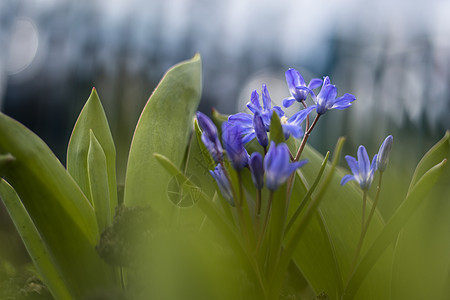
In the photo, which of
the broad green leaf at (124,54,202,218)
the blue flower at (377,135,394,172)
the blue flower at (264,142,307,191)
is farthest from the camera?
the broad green leaf at (124,54,202,218)

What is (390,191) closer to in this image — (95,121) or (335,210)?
(335,210)

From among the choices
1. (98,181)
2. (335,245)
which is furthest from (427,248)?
(98,181)

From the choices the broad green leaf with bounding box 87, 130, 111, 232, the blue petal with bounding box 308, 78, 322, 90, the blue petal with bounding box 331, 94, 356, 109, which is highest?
the blue petal with bounding box 308, 78, 322, 90

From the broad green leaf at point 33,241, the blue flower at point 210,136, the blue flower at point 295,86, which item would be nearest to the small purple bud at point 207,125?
the blue flower at point 210,136

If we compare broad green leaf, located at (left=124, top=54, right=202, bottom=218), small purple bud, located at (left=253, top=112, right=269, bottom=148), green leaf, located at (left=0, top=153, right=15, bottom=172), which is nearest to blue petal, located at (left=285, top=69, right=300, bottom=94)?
small purple bud, located at (left=253, top=112, right=269, bottom=148)

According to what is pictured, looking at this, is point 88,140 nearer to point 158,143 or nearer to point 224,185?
point 158,143

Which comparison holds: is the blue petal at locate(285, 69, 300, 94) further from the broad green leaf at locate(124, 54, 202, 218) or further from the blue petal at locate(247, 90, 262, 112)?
the broad green leaf at locate(124, 54, 202, 218)

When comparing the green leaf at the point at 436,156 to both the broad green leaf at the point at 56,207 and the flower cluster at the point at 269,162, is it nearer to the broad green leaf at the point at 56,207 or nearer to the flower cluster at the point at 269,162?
the flower cluster at the point at 269,162

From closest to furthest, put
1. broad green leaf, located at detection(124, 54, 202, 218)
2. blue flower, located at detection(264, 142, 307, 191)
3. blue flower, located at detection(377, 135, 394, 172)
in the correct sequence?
blue flower, located at detection(264, 142, 307, 191) → blue flower, located at detection(377, 135, 394, 172) → broad green leaf, located at detection(124, 54, 202, 218)
